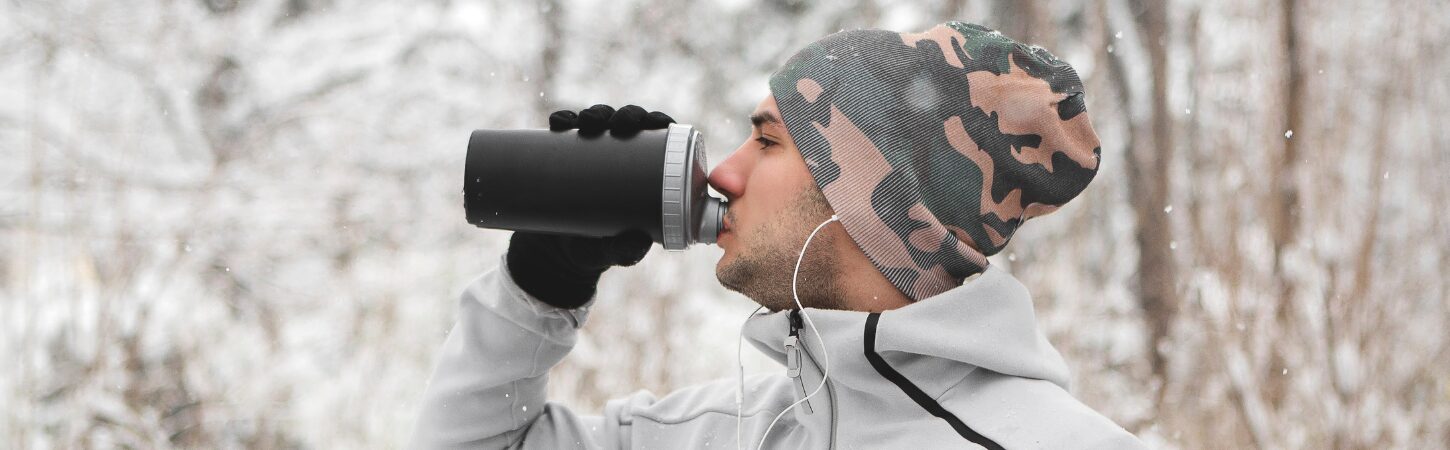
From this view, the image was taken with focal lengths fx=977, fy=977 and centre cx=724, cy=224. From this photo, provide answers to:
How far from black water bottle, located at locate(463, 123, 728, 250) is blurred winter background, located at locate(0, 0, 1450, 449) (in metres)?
2.56

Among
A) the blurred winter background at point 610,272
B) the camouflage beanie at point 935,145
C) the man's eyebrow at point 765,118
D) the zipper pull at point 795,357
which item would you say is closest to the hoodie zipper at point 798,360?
the zipper pull at point 795,357

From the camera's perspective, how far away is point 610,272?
396cm

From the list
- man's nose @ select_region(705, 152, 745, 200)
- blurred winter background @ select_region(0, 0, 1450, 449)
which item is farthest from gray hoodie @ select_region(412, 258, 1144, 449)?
blurred winter background @ select_region(0, 0, 1450, 449)

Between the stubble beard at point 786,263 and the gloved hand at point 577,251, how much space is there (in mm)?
128

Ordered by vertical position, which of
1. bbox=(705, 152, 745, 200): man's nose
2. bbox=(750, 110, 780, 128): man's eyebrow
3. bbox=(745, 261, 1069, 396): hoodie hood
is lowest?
bbox=(745, 261, 1069, 396): hoodie hood

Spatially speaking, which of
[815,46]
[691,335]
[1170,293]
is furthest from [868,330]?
[1170,293]

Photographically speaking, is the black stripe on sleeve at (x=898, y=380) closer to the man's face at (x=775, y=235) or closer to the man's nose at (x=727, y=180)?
the man's face at (x=775, y=235)

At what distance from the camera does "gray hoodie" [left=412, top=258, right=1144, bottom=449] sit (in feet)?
3.62

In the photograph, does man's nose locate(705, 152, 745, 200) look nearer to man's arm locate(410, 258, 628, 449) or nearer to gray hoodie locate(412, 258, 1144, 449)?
gray hoodie locate(412, 258, 1144, 449)

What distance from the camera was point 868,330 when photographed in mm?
1148

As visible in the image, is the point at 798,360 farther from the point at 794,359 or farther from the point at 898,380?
the point at 898,380

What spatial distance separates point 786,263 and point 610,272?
9.10 ft

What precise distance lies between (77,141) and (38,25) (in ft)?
1.43

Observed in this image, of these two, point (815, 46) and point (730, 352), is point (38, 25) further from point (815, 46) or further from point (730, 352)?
point (815, 46)
